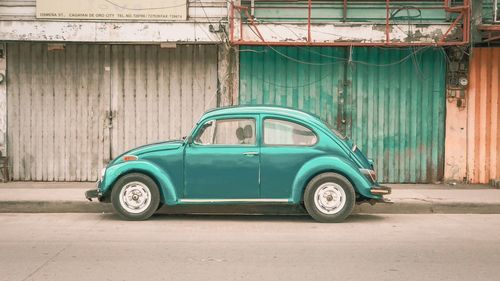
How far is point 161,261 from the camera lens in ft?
25.6

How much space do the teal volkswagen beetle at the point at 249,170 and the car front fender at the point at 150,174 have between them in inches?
0.6

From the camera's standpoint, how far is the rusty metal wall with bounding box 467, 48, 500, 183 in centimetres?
1427

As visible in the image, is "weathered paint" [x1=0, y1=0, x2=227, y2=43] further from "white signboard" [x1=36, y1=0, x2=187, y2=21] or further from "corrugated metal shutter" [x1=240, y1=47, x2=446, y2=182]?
"corrugated metal shutter" [x1=240, y1=47, x2=446, y2=182]

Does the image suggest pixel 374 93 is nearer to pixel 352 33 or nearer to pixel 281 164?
pixel 352 33

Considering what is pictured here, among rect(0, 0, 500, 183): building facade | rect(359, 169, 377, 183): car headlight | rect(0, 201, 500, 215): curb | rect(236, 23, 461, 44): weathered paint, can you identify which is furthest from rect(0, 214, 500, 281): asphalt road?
rect(236, 23, 461, 44): weathered paint

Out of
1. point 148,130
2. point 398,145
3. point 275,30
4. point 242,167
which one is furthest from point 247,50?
point 242,167

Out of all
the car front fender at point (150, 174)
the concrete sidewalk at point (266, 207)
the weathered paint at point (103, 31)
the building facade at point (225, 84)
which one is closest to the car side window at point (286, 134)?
the concrete sidewalk at point (266, 207)

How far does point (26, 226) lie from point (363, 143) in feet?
22.6

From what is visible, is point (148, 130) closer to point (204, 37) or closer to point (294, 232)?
point (204, 37)

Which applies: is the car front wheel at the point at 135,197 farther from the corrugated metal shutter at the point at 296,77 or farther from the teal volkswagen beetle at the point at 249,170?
the corrugated metal shutter at the point at 296,77

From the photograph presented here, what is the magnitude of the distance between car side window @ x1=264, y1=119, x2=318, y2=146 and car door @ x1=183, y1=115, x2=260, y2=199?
0.21 m

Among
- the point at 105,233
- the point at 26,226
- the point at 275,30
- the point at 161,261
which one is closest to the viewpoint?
the point at 161,261

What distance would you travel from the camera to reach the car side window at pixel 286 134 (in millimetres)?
10461

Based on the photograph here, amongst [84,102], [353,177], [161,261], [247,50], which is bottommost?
[161,261]
